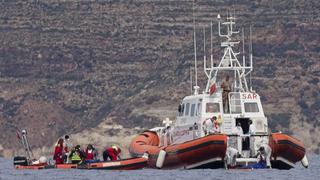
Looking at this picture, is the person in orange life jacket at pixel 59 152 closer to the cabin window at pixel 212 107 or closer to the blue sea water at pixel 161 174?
the blue sea water at pixel 161 174

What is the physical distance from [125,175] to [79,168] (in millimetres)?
4750

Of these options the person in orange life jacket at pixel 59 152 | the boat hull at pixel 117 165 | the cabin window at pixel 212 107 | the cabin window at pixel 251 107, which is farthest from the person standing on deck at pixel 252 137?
the person in orange life jacket at pixel 59 152

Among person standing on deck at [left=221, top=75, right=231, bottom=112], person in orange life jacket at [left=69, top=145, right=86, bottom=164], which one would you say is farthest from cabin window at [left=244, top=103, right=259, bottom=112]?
person in orange life jacket at [left=69, top=145, right=86, bottom=164]

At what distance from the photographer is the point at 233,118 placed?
92.1 meters

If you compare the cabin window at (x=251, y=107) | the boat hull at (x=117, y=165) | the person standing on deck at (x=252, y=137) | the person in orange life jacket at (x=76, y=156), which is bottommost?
the boat hull at (x=117, y=165)

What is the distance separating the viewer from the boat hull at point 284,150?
89312 millimetres

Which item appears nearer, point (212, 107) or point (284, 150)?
point (284, 150)

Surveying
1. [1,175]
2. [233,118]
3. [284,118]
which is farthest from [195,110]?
[284,118]

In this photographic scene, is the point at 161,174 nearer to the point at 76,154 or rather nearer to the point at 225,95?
the point at 225,95

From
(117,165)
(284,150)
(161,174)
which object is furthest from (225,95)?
(117,165)

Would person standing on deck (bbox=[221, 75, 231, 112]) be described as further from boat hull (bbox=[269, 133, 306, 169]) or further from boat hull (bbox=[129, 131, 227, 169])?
boat hull (bbox=[269, 133, 306, 169])

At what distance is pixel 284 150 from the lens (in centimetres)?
8950

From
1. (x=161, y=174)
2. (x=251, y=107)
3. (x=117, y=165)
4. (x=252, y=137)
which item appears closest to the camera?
(x=252, y=137)

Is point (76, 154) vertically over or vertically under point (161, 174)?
over
